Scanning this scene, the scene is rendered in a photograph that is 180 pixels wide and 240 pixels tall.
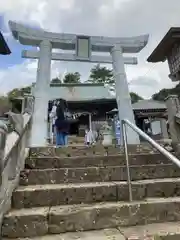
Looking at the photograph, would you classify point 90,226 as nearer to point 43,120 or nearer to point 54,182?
point 54,182

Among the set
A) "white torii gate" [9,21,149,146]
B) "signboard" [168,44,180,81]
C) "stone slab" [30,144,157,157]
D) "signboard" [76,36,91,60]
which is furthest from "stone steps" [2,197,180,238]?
"signboard" [76,36,91,60]

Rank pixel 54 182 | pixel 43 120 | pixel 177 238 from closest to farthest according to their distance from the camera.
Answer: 1. pixel 177 238
2. pixel 54 182
3. pixel 43 120

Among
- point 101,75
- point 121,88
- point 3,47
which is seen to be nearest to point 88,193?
point 3,47

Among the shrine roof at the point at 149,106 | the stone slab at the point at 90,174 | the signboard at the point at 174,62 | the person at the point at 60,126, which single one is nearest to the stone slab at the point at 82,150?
the stone slab at the point at 90,174

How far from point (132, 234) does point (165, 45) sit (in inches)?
237

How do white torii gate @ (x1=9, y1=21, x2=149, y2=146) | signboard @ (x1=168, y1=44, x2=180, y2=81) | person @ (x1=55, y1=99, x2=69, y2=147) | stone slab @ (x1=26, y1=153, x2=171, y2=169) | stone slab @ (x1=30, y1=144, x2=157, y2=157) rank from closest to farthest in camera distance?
1. stone slab @ (x1=26, y1=153, x2=171, y2=169)
2. stone slab @ (x1=30, y1=144, x2=157, y2=157)
3. person @ (x1=55, y1=99, x2=69, y2=147)
4. signboard @ (x1=168, y1=44, x2=180, y2=81)
5. white torii gate @ (x1=9, y1=21, x2=149, y2=146)

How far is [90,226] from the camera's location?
2303mm

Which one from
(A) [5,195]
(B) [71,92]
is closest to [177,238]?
(A) [5,195]

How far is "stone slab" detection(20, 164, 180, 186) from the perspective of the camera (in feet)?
10.2

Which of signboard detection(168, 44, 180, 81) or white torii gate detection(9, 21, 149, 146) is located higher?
white torii gate detection(9, 21, 149, 146)

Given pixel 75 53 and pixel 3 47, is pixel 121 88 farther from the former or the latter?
pixel 3 47

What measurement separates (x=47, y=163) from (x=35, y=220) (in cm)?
139

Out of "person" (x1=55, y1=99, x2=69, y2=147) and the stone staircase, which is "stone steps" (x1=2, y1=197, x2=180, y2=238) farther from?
"person" (x1=55, y1=99, x2=69, y2=147)

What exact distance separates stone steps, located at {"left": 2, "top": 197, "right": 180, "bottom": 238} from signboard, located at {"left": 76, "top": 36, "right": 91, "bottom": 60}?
8.59 metres
